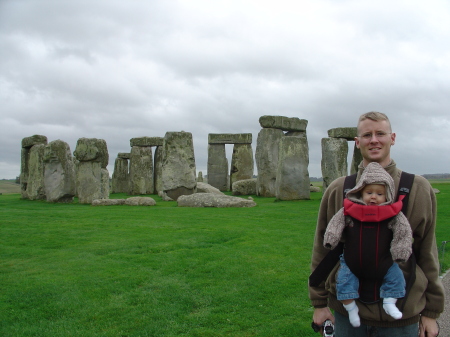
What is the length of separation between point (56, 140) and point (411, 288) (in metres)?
15.2

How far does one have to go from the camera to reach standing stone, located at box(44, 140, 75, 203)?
1527cm

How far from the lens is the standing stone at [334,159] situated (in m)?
→ 15.6

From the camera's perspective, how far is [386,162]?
2359 mm

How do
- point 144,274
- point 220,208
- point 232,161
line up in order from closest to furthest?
point 144,274 → point 220,208 → point 232,161

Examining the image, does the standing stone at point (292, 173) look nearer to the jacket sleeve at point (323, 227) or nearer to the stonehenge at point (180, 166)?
the stonehenge at point (180, 166)

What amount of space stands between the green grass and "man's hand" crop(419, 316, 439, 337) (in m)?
1.86

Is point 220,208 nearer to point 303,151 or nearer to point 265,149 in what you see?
point 303,151

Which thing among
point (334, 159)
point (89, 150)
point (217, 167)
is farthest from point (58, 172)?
point (217, 167)

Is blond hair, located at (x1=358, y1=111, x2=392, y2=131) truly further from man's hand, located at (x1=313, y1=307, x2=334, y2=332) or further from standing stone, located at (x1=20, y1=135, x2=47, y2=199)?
standing stone, located at (x1=20, y1=135, x2=47, y2=199)

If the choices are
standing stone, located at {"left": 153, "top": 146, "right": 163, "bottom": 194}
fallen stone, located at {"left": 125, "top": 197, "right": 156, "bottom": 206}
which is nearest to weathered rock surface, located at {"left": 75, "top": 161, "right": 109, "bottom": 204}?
fallen stone, located at {"left": 125, "top": 197, "right": 156, "bottom": 206}

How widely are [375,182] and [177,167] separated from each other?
47.0ft

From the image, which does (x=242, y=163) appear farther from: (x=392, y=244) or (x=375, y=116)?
(x=392, y=244)

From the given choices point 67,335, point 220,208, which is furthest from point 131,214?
point 67,335

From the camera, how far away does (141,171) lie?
2297 cm
